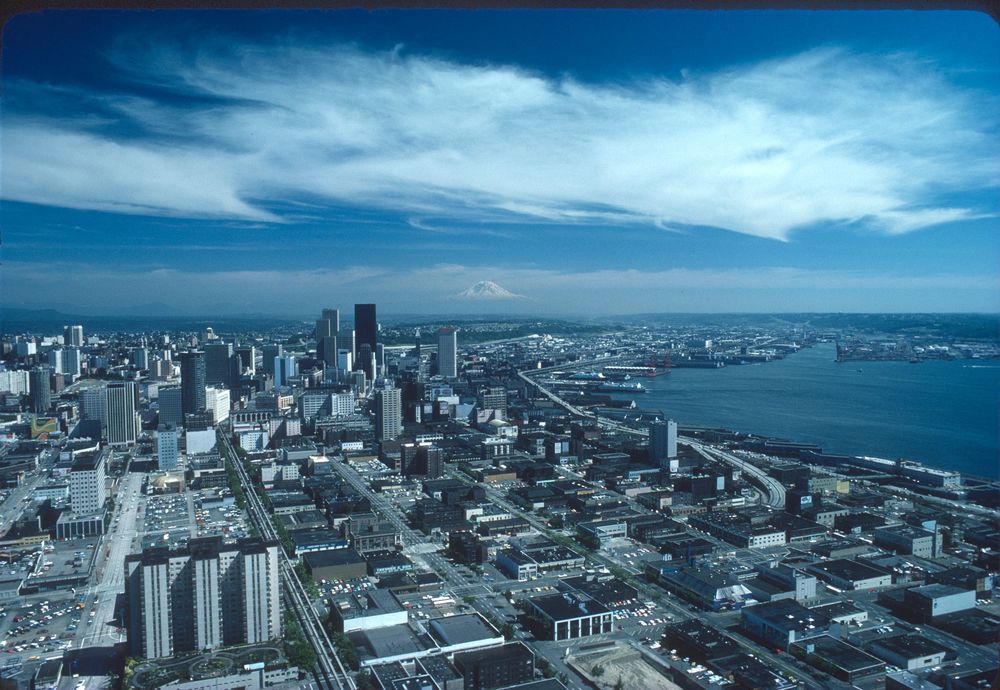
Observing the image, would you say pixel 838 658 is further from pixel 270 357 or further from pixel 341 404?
pixel 270 357

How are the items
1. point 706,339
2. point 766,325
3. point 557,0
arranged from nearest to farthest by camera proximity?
point 557,0, point 706,339, point 766,325

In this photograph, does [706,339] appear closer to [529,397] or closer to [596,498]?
[529,397]

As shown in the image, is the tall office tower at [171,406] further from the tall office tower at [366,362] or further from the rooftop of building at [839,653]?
the rooftop of building at [839,653]

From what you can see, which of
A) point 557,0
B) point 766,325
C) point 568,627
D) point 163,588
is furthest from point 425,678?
point 766,325

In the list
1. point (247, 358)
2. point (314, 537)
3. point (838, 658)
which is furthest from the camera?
point (247, 358)

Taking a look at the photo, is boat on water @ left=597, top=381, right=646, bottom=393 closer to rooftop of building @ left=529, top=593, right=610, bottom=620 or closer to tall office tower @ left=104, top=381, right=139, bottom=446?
tall office tower @ left=104, top=381, right=139, bottom=446

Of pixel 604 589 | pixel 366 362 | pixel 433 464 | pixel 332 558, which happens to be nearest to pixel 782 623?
pixel 604 589
